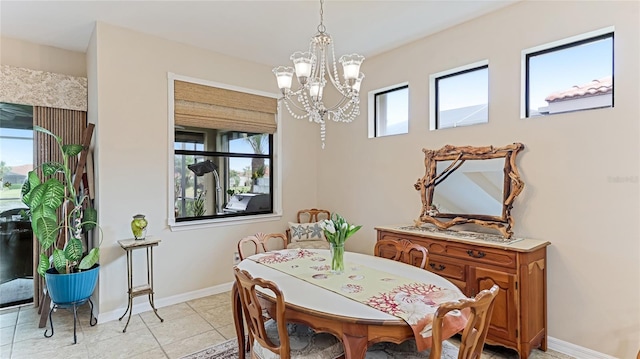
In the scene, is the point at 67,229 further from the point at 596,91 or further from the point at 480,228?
the point at 596,91

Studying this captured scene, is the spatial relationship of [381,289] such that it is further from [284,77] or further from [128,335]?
[128,335]

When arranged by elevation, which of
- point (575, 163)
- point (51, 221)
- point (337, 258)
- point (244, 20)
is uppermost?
point (244, 20)

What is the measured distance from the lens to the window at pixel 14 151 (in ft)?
12.1

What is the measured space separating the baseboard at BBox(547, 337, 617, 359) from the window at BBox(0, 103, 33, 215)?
549cm

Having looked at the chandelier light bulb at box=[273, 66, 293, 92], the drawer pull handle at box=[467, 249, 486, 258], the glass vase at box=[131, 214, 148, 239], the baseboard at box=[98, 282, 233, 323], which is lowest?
the baseboard at box=[98, 282, 233, 323]

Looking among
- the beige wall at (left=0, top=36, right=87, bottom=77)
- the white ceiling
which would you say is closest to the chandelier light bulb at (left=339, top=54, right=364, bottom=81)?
the white ceiling

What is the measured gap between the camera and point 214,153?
4277 millimetres

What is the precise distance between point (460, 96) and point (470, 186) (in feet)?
3.22

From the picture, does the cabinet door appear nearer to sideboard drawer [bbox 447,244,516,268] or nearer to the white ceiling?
sideboard drawer [bbox 447,244,516,268]

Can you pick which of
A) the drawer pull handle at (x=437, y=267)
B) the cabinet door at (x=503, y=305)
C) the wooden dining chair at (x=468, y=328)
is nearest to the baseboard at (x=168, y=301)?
the drawer pull handle at (x=437, y=267)

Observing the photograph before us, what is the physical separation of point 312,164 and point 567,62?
327 cm

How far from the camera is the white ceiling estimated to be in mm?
2980

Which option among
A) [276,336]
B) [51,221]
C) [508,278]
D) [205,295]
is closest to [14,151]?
[51,221]

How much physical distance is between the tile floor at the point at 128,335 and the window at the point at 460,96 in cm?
214
